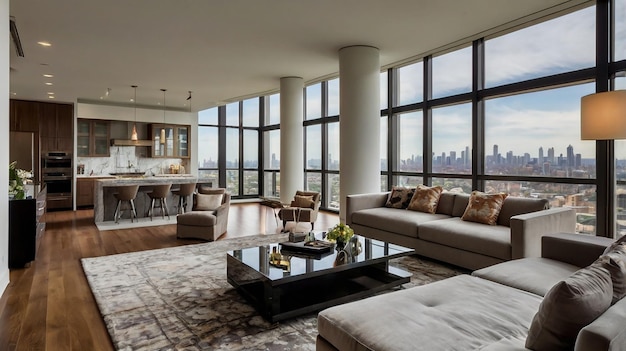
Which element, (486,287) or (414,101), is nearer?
(486,287)

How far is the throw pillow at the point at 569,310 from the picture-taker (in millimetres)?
1276

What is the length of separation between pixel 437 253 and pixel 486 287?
198 centimetres

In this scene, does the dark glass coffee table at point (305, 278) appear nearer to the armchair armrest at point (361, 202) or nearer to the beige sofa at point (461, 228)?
the beige sofa at point (461, 228)

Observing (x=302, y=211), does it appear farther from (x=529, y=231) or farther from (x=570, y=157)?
(x=570, y=157)

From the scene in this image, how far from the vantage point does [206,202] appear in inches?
238

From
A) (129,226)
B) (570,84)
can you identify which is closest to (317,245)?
(570,84)

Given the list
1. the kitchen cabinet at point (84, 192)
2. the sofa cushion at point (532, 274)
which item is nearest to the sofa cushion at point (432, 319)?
the sofa cushion at point (532, 274)

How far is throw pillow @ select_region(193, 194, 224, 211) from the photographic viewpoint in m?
6.03

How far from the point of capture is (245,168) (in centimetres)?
1130

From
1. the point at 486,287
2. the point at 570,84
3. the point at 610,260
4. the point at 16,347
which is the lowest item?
the point at 16,347

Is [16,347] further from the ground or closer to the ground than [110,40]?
closer to the ground

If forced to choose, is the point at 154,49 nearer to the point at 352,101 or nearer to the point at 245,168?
the point at 352,101

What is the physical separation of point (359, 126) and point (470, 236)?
2677 mm

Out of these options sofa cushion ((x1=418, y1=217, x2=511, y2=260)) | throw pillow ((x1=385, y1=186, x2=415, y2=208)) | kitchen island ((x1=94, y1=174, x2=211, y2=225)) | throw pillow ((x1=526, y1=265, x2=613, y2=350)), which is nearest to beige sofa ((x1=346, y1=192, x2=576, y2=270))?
sofa cushion ((x1=418, y1=217, x2=511, y2=260))
